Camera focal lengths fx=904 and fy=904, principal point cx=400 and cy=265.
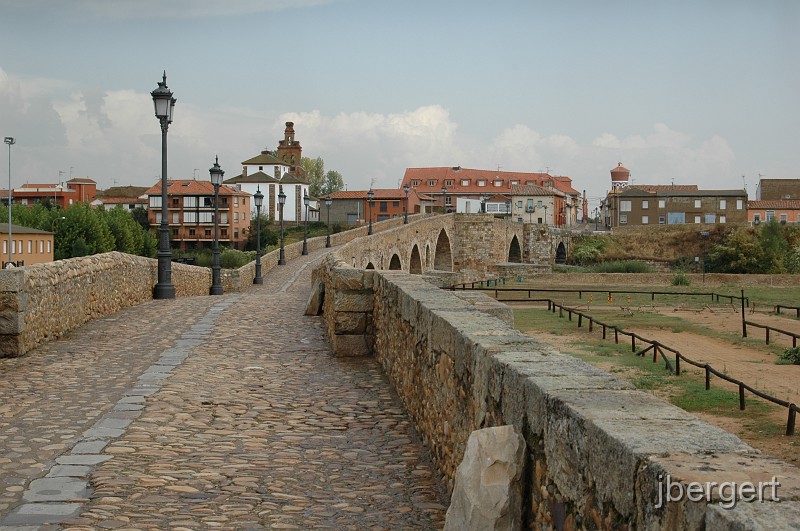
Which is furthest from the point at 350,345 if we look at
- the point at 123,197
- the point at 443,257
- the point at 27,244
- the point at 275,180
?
the point at 123,197

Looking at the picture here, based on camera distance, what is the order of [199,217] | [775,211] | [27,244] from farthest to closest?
1. [775,211]
2. [199,217]
3. [27,244]

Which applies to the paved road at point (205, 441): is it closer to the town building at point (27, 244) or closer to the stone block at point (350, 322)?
the stone block at point (350, 322)

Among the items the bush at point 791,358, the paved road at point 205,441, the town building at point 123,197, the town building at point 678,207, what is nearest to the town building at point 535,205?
the town building at point 678,207

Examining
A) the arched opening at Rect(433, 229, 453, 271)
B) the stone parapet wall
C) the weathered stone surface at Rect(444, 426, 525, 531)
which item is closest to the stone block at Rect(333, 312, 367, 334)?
the stone parapet wall

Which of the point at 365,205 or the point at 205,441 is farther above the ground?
the point at 365,205

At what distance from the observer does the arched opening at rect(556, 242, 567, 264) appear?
3378 inches

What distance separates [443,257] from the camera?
219 feet

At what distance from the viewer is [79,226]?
64.6 m

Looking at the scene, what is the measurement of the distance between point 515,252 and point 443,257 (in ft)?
50.6

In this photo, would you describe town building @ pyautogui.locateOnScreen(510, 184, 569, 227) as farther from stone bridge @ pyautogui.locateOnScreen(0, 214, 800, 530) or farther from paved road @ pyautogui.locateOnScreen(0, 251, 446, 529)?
paved road @ pyautogui.locateOnScreen(0, 251, 446, 529)

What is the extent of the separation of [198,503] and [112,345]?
6407 millimetres

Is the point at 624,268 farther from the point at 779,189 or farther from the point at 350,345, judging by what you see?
the point at 350,345

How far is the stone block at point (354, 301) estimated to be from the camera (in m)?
10.2

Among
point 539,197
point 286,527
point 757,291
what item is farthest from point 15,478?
point 539,197
